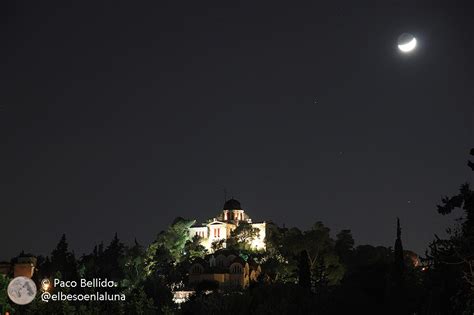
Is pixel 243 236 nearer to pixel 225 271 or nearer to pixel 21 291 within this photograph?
pixel 225 271

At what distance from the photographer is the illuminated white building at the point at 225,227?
112m

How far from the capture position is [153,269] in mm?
100938

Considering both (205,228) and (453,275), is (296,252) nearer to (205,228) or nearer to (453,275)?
(205,228)

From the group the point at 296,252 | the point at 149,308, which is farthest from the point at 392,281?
the point at 296,252

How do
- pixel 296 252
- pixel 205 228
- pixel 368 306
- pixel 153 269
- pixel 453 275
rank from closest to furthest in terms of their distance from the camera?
→ 1. pixel 453 275
2. pixel 368 306
3. pixel 296 252
4. pixel 153 269
5. pixel 205 228

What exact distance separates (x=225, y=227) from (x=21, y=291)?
88801 millimetres

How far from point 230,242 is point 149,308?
81276 millimetres

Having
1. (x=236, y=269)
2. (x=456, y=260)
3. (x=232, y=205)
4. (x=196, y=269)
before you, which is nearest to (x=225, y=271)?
(x=236, y=269)

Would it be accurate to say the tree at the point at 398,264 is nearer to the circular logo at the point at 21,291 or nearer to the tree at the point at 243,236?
the circular logo at the point at 21,291

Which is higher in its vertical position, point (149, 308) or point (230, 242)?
point (230, 242)

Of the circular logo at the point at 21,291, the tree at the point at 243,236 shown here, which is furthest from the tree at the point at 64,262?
the circular logo at the point at 21,291

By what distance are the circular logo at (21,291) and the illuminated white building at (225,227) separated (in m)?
83.3

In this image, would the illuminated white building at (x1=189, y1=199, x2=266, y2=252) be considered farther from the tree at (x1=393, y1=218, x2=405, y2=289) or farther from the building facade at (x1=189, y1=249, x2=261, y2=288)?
the tree at (x1=393, y1=218, x2=405, y2=289)

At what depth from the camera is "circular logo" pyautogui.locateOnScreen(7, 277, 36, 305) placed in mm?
26672
